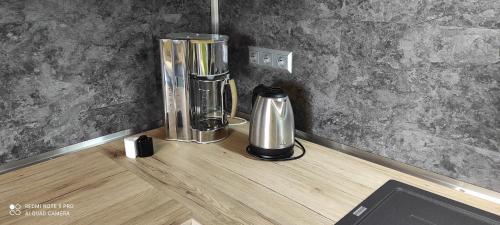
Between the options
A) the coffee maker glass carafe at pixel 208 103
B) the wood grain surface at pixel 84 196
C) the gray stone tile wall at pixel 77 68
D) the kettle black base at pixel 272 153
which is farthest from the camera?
the coffee maker glass carafe at pixel 208 103

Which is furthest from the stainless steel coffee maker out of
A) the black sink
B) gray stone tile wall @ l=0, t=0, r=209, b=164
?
the black sink

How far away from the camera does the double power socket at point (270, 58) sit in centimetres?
126

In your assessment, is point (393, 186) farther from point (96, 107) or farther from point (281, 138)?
point (96, 107)

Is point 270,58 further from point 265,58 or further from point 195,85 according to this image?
point 195,85

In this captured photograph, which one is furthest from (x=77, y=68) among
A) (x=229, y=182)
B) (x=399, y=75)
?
(x=399, y=75)

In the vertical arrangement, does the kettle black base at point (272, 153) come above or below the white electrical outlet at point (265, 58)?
below

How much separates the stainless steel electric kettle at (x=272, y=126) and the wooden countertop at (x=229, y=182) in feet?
0.14

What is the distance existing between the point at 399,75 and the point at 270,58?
1.51ft

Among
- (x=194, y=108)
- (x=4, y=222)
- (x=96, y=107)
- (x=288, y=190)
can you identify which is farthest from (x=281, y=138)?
(x=4, y=222)

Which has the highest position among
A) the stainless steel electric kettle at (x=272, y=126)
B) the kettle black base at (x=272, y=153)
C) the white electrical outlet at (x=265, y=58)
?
the white electrical outlet at (x=265, y=58)

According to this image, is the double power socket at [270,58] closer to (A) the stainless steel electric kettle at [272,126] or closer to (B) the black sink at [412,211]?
(A) the stainless steel electric kettle at [272,126]

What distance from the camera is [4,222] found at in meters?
0.81

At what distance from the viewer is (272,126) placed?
1.10 metres

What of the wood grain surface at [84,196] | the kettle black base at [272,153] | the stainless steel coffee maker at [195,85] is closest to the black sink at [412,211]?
the kettle black base at [272,153]
